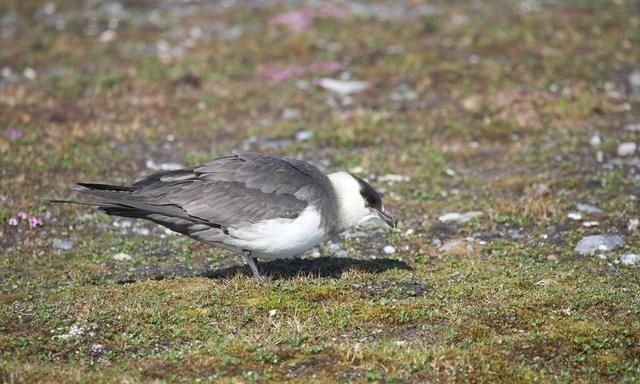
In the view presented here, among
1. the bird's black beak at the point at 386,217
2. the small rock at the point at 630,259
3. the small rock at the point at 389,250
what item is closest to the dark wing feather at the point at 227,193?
the bird's black beak at the point at 386,217

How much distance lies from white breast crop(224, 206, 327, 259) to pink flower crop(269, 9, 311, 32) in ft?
42.2

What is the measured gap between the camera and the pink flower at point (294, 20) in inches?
862

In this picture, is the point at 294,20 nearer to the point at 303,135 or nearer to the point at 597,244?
the point at 303,135

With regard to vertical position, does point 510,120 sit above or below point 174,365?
below

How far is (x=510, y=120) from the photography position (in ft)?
54.0

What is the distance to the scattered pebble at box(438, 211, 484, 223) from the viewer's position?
41.3 feet

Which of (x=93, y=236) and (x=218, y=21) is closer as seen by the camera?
(x=93, y=236)

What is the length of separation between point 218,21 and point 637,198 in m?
13.5

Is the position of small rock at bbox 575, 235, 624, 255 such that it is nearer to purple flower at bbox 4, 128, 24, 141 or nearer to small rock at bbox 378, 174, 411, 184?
small rock at bbox 378, 174, 411, 184

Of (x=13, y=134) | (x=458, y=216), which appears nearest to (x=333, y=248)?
(x=458, y=216)

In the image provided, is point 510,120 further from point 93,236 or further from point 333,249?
point 93,236

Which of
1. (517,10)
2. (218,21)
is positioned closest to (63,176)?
(218,21)

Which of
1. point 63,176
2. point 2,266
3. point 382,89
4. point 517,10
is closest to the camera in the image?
point 2,266

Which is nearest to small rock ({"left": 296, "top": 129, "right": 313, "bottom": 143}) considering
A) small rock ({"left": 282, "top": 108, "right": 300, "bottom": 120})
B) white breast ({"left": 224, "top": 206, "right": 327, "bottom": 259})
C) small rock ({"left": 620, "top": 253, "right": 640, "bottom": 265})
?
small rock ({"left": 282, "top": 108, "right": 300, "bottom": 120})
